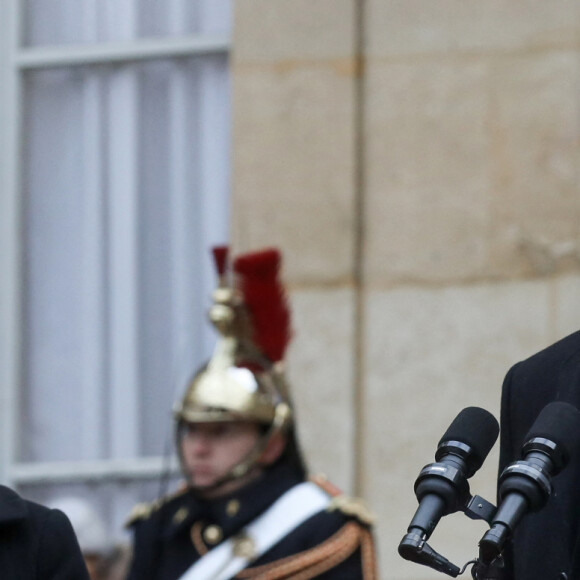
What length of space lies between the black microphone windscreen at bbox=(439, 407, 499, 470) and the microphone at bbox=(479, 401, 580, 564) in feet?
0.27

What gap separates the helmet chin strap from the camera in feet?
19.5

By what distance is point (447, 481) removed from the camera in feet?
10.2

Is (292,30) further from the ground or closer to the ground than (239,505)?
further from the ground

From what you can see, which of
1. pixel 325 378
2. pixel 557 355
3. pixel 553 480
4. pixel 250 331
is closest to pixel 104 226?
pixel 325 378

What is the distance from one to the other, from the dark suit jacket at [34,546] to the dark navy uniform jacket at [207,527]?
189cm

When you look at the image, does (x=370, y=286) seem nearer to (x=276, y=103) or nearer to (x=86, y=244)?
(x=276, y=103)

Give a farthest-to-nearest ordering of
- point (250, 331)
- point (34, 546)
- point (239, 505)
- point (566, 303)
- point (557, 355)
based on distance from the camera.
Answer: point (566, 303) → point (250, 331) → point (239, 505) → point (34, 546) → point (557, 355)

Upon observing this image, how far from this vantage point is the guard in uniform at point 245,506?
19.2 feet

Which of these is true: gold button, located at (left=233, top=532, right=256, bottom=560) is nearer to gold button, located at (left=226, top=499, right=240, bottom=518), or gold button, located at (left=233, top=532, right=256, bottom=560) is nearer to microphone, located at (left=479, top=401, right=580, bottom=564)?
gold button, located at (left=226, top=499, right=240, bottom=518)

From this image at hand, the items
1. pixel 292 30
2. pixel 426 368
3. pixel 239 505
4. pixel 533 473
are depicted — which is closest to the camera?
pixel 533 473

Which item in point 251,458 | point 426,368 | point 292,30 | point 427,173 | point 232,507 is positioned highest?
point 292,30

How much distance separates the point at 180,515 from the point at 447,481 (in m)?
3.09

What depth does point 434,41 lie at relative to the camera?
6953 mm

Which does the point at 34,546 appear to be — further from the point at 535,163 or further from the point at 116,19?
the point at 116,19
